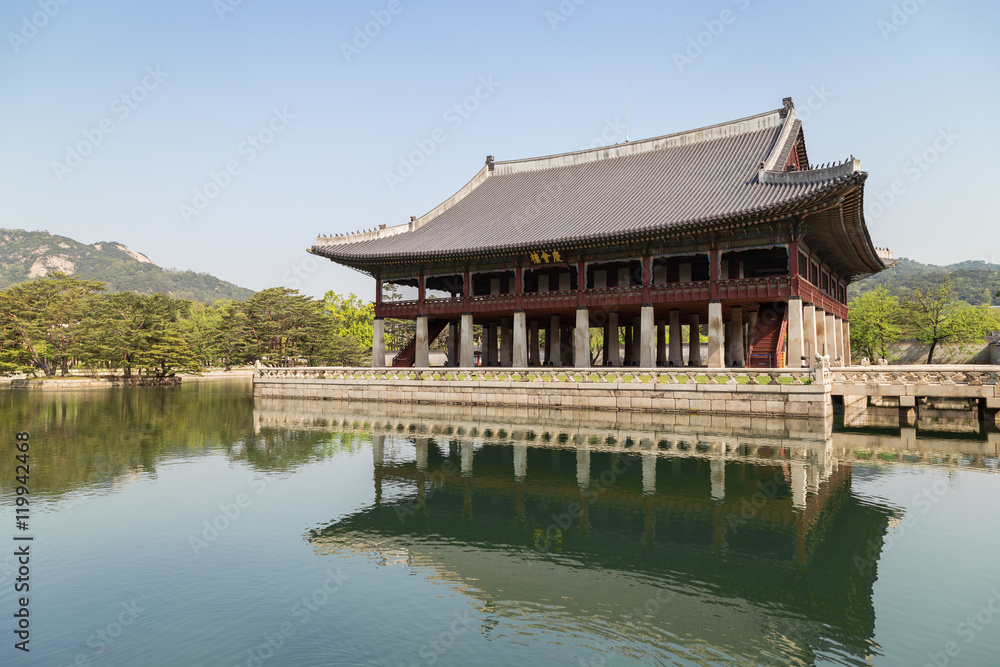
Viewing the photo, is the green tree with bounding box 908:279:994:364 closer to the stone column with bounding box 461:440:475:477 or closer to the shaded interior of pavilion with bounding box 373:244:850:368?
the shaded interior of pavilion with bounding box 373:244:850:368

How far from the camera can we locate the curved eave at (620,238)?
25.0 metres

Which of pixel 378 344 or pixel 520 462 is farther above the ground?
pixel 378 344

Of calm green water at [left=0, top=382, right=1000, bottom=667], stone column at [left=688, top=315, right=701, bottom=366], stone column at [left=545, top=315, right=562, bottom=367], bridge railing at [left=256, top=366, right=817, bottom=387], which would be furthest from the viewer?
stone column at [left=688, top=315, right=701, bottom=366]

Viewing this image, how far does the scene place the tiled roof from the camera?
30.0m

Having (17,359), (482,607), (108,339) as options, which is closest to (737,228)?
(482,607)

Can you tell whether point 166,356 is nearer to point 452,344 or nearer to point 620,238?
point 452,344

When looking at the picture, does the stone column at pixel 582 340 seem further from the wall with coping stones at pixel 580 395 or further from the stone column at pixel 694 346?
the stone column at pixel 694 346

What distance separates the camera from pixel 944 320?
174 ft

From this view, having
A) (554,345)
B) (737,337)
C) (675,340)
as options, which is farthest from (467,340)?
(737,337)

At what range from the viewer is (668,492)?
44.1ft

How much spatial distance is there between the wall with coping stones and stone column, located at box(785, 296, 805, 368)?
Answer: 3105 mm

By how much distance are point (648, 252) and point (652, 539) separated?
77.1 ft

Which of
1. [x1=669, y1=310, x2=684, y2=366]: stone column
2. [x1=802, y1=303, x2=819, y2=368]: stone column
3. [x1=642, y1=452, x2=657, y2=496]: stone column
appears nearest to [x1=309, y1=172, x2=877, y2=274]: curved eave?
[x1=802, y1=303, x2=819, y2=368]: stone column

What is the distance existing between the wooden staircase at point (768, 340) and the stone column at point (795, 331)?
110 inches
